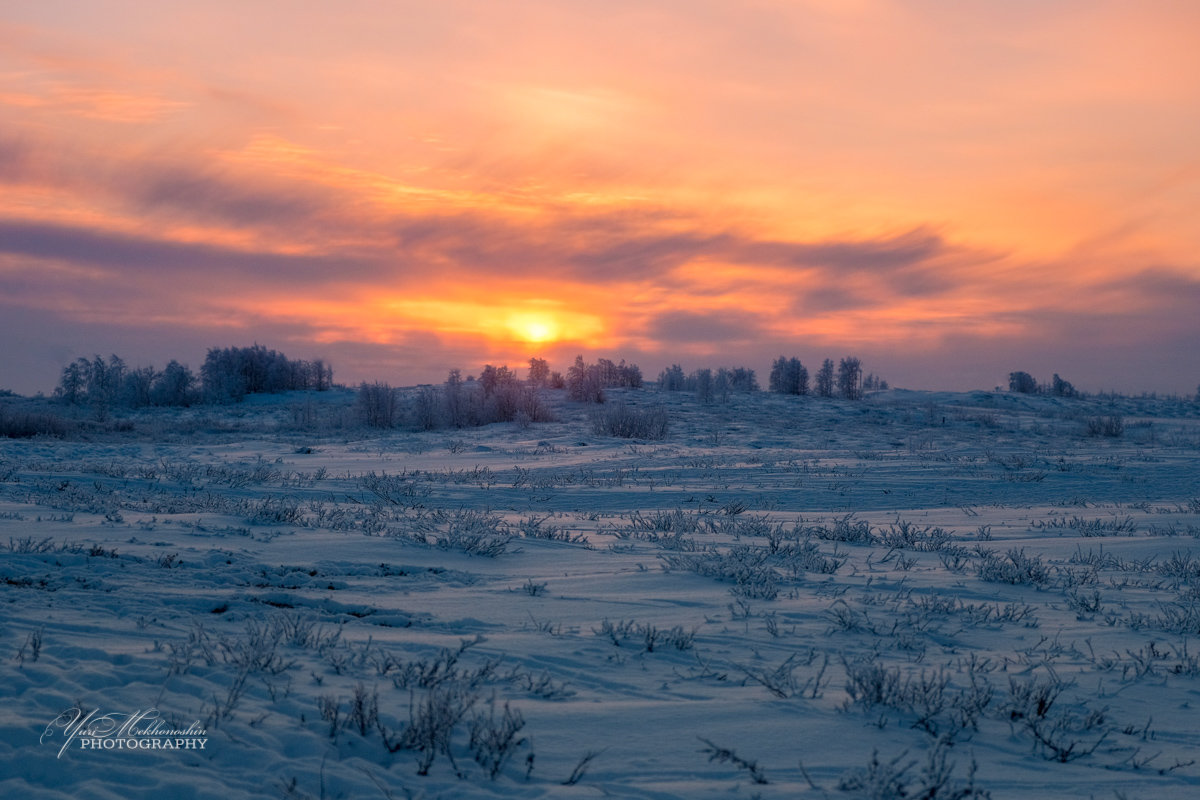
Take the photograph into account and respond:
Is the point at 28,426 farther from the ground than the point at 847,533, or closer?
farther from the ground

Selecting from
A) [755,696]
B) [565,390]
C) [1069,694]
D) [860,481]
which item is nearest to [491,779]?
[755,696]

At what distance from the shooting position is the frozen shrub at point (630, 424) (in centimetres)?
2262

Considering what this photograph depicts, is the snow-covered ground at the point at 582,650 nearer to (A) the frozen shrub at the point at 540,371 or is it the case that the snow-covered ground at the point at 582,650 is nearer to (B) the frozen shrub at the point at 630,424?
(B) the frozen shrub at the point at 630,424

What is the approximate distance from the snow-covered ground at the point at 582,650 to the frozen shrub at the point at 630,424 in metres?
12.0

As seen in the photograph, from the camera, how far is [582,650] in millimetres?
3969

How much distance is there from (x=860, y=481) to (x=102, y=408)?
26.8 m

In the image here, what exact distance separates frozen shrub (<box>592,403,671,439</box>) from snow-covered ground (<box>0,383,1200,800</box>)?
12.0 m

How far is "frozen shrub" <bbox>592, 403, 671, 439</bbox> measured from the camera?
2262 cm

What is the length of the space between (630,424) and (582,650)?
19031 mm

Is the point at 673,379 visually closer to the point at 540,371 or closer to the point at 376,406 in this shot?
the point at 540,371

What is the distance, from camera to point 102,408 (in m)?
28.8

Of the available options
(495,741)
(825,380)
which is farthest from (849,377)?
(495,741)

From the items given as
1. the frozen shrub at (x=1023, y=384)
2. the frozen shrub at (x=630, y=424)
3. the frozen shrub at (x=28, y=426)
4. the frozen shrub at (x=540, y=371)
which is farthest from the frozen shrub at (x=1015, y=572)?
the frozen shrub at (x=1023, y=384)

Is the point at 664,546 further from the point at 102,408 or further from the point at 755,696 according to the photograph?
the point at 102,408
